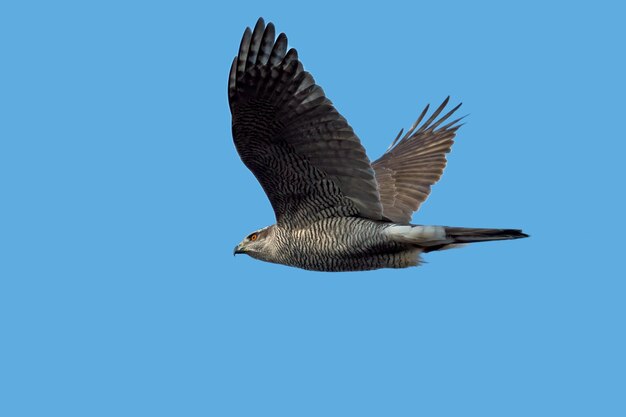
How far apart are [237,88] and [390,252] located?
2274 mm

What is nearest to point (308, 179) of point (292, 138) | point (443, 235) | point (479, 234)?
point (292, 138)

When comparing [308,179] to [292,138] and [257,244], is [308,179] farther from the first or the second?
[257,244]

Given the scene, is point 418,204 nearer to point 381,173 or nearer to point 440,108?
point 381,173

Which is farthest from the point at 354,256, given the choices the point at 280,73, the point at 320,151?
the point at 280,73

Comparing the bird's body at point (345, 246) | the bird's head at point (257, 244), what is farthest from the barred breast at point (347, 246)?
the bird's head at point (257, 244)

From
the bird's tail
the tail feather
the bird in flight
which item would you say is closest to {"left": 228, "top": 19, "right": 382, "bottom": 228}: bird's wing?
the bird in flight

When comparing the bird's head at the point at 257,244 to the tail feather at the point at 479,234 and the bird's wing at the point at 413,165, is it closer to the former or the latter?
the bird's wing at the point at 413,165

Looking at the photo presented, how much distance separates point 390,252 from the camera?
32.1 ft

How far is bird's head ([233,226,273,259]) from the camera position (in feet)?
34.8

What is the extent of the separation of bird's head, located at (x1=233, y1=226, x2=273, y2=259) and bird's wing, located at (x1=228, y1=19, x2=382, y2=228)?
31.3 inches

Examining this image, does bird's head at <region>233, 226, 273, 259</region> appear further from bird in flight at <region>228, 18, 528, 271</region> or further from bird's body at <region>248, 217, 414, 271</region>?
bird's body at <region>248, 217, 414, 271</region>

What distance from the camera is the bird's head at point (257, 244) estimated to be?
34.8 feet

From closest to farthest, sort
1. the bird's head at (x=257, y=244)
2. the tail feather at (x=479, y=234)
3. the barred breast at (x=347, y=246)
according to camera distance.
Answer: the tail feather at (x=479, y=234), the barred breast at (x=347, y=246), the bird's head at (x=257, y=244)

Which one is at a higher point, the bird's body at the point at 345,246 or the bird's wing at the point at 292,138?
the bird's wing at the point at 292,138
